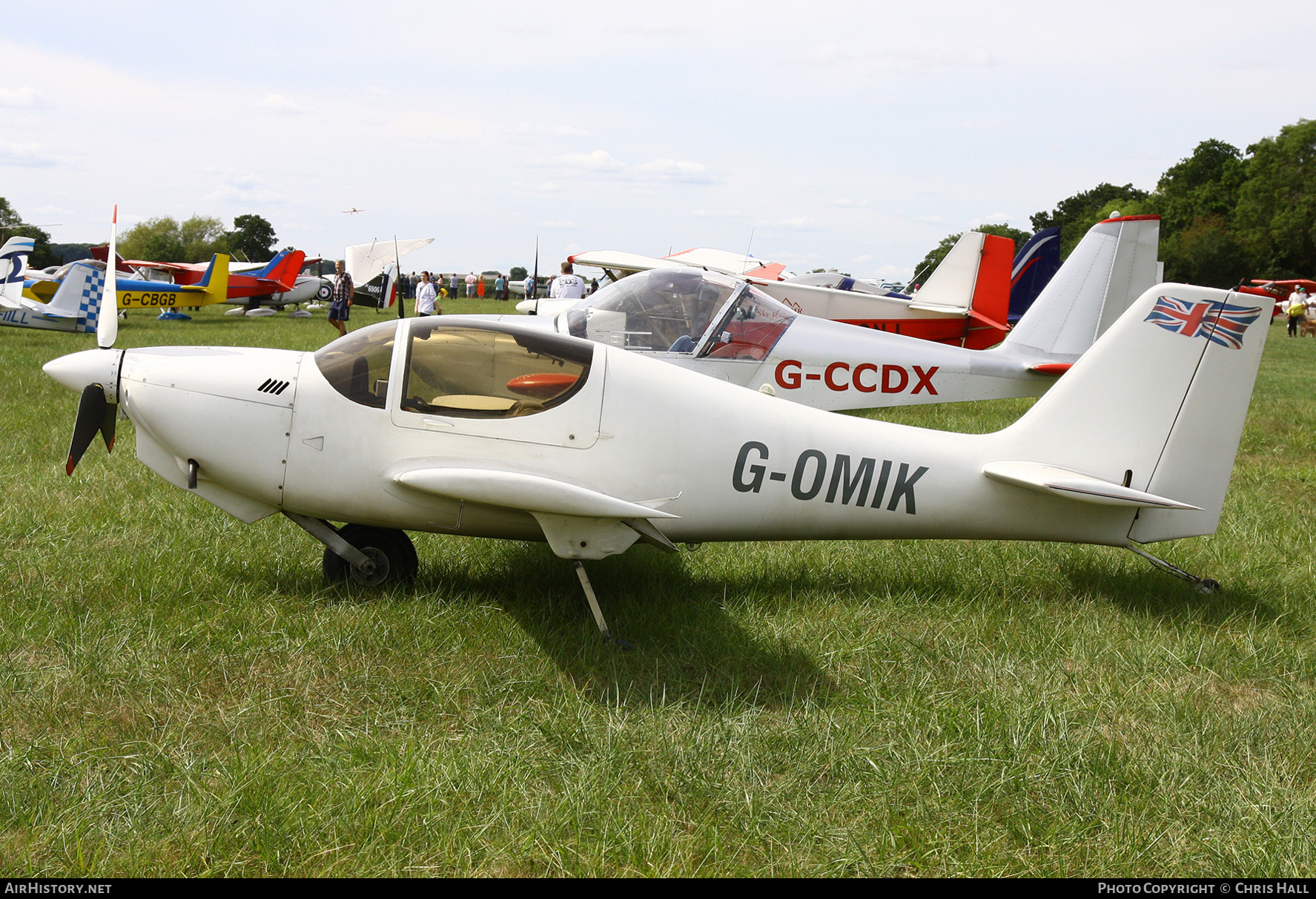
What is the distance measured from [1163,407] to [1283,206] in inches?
3347

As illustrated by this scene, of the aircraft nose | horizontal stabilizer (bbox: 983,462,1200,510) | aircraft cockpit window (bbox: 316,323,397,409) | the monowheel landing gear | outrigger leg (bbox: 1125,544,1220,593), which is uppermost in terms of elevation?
aircraft cockpit window (bbox: 316,323,397,409)

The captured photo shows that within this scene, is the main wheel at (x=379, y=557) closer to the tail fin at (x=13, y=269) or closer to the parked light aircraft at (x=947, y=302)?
the parked light aircraft at (x=947, y=302)

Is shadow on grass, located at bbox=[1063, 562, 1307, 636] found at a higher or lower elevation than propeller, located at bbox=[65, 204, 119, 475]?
lower

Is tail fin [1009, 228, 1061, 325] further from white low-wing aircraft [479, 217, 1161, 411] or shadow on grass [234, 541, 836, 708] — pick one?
shadow on grass [234, 541, 836, 708]

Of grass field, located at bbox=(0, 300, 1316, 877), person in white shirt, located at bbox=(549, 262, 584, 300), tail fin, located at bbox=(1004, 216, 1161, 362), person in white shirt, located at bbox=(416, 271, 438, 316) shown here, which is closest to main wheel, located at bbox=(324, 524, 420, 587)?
grass field, located at bbox=(0, 300, 1316, 877)

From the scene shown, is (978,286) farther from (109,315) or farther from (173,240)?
(173,240)

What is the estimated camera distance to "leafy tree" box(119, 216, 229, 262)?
102 m

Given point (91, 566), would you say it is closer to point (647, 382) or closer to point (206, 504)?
point (206, 504)

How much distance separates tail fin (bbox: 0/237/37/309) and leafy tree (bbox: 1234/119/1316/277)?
80.7 metres

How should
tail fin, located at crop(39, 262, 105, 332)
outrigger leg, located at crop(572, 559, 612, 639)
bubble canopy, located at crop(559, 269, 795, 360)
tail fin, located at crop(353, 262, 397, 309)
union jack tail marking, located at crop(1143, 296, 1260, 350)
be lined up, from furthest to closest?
tail fin, located at crop(353, 262, 397, 309) → tail fin, located at crop(39, 262, 105, 332) → bubble canopy, located at crop(559, 269, 795, 360) → union jack tail marking, located at crop(1143, 296, 1260, 350) → outrigger leg, located at crop(572, 559, 612, 639)

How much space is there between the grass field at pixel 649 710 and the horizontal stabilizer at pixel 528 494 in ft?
2.30

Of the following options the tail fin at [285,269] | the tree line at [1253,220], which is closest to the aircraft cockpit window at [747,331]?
the tail fin at [285,269]

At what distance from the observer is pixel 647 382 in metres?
4.66

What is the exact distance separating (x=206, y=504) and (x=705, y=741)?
14.9 feet
